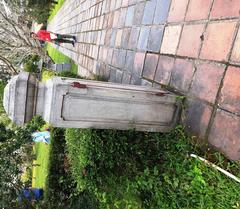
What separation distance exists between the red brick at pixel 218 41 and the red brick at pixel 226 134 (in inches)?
21.5

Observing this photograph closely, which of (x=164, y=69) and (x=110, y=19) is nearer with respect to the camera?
(x=164, y=69)

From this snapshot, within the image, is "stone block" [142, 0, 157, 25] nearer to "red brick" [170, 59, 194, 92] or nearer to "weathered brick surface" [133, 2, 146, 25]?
"weathered brick surface" [133, 2, 146, 25]

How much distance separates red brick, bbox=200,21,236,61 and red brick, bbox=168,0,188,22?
2.08 feet

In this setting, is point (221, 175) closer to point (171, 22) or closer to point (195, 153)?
point (195, 153)

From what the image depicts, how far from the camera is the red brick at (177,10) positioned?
12.9ft

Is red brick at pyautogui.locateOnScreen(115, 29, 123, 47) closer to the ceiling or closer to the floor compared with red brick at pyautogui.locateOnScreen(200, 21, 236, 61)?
closer to the floor

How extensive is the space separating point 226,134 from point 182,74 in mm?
978

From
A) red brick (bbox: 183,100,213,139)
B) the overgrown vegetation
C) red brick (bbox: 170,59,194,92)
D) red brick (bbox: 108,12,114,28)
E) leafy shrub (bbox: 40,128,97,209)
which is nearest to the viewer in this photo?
red brick (bbox: 183,100,213,139)

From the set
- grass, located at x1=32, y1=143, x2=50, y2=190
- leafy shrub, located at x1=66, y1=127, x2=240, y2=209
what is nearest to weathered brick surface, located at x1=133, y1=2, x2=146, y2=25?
leafy shrub, located at x1=66, y1=127, x2=240, y2=209

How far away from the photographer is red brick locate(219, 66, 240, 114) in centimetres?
289

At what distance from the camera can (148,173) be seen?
3859 millimetres

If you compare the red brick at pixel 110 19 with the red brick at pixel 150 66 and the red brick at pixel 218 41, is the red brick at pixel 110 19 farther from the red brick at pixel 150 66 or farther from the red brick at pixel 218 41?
the red brick at pixel 218 41

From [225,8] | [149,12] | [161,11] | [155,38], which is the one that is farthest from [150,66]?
[225,8]

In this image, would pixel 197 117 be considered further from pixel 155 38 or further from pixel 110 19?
pixel 110 19
